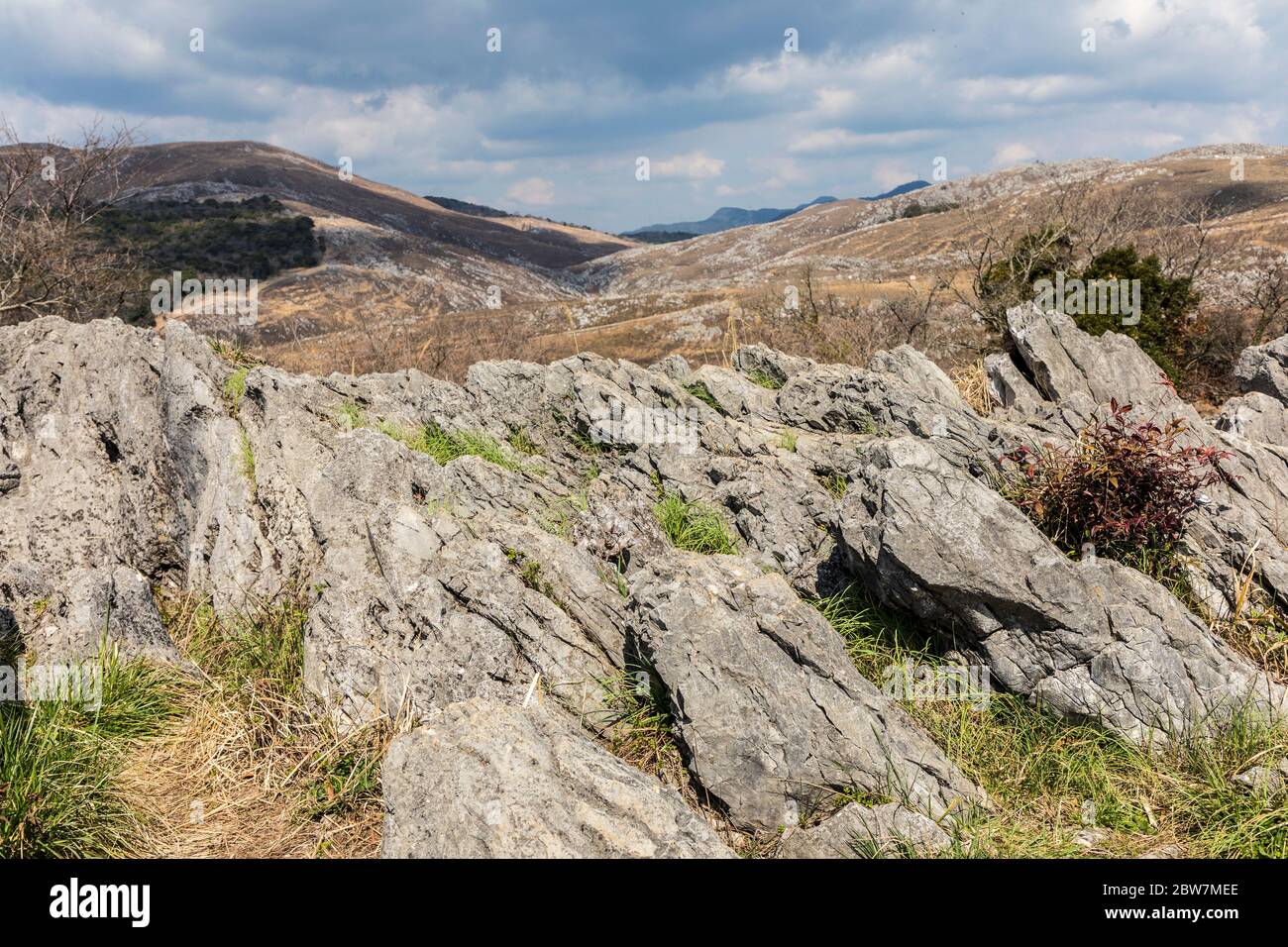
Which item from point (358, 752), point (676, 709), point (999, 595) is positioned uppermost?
point (999, 595)

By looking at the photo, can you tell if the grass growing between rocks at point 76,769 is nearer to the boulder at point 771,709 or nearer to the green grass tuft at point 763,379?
the boulder at point 771,709

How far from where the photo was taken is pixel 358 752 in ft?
17.6

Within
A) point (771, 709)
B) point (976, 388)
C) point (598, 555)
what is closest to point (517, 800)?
point (771, 709)

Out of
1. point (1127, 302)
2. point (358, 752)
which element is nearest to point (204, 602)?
point (358, 752)

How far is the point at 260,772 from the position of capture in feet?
18.0

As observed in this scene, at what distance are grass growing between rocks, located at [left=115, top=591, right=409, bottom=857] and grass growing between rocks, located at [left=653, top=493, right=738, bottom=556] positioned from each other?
3.46m

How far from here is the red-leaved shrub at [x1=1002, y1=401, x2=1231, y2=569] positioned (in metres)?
6.81

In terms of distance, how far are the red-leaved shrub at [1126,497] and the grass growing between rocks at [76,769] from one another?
8208 millimetres

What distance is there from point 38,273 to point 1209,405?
1636 inches

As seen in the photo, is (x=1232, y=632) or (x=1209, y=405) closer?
(x=1232, y=632)

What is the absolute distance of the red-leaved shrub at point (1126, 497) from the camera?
6.81 metres

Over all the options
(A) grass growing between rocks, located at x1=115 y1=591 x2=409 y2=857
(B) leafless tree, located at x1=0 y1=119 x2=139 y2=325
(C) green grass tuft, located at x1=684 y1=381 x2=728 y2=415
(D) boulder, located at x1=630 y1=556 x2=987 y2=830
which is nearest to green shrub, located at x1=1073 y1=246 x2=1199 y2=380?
(C) green grass tuft, located at x1=684 y1=381 x2=728 y2=415
